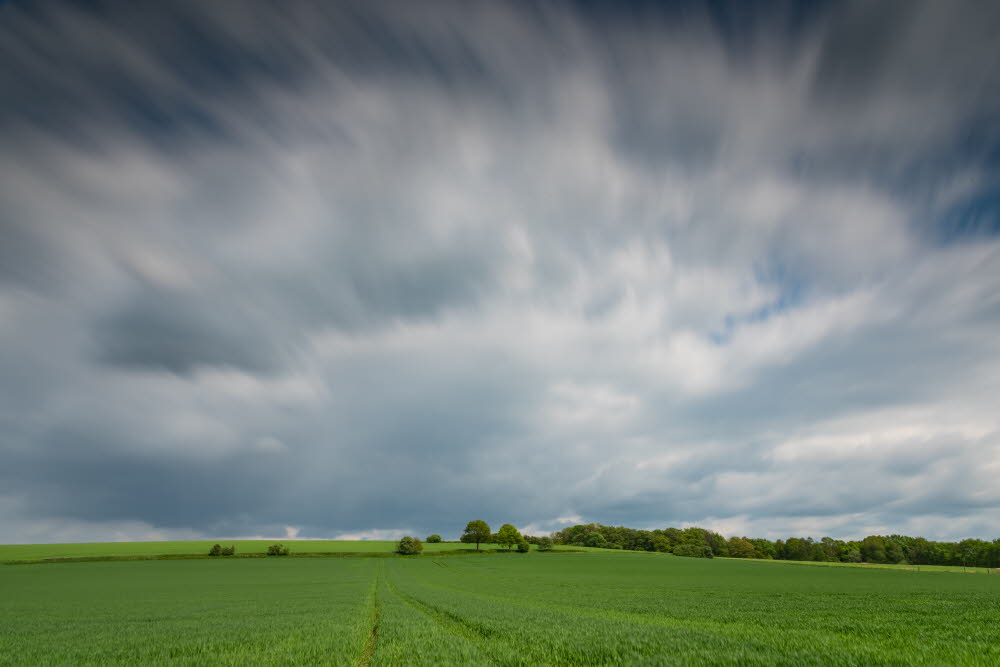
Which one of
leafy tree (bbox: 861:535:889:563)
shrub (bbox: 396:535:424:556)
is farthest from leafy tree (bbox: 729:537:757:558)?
shrub (bbox: 396:535:424:556)

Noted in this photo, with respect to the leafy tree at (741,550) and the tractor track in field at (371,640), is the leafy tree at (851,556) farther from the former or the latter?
the tractor track in field at (371,640)

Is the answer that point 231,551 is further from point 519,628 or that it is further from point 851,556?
point 851,556

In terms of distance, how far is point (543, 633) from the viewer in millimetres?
17344

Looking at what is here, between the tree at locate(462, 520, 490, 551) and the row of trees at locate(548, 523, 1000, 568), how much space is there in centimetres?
4995

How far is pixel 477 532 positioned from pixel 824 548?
13126 cm

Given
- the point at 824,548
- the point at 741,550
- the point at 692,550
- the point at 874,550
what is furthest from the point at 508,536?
the point at 874,550

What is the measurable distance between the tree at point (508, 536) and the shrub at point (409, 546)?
2529 centimetres

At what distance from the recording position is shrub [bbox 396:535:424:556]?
123625mm

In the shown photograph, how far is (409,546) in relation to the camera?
124m

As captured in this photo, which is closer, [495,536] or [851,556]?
[495,536]

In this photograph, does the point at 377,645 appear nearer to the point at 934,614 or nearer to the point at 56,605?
the point at 934,614

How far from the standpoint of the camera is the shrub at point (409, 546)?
124m

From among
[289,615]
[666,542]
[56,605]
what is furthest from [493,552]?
[289,615]

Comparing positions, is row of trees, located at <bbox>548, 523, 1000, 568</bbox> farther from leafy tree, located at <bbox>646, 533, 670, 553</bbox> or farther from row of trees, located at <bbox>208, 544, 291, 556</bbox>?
row of trees, located at <bbox>208, 544, 291, 556</bbox>
